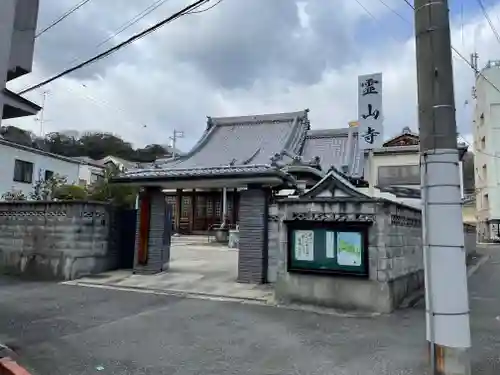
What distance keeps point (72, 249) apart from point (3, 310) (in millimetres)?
3545

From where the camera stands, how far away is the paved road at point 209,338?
4.48 metres

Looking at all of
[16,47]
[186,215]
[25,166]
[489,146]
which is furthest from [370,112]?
[489,146]

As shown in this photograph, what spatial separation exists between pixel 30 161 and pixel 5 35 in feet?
80.3

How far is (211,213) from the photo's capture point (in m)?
30.5

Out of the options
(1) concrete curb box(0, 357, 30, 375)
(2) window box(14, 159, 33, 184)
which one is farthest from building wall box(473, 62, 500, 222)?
(1) concrete curb box(0, 357, 30, 375)

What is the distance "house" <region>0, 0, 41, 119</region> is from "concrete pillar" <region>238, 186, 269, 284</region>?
17.6ft

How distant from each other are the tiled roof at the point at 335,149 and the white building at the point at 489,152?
1959 centimetres

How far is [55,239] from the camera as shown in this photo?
10883 millimetres

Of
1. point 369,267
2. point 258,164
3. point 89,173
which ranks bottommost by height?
point 369,267

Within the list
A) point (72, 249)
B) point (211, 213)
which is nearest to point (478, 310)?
point (72, 249)

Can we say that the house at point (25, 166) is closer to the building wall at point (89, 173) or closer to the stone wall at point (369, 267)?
the building wall at point (89, 173)

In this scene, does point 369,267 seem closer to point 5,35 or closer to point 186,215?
point 5,35

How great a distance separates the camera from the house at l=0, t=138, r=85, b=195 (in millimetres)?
25406

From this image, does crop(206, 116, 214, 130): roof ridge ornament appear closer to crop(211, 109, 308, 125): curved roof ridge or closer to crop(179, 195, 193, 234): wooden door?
crop(211, 109, 308, 125): curved roof ridge
